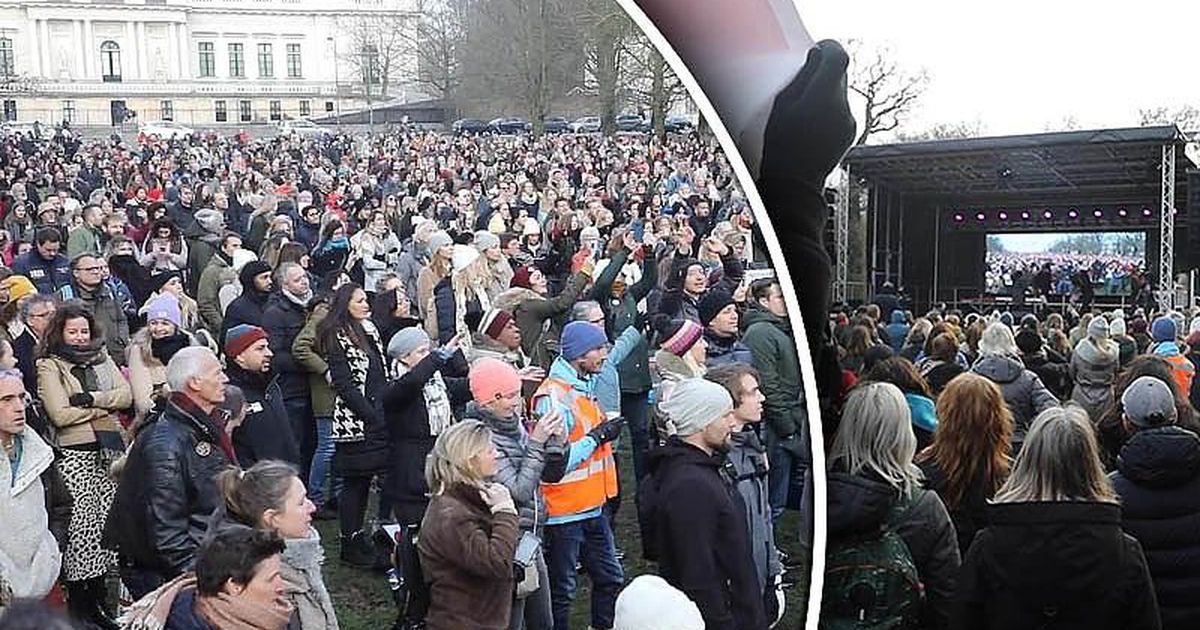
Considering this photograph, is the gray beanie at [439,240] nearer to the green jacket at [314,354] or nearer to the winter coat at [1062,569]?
the green jacket at [314,354]

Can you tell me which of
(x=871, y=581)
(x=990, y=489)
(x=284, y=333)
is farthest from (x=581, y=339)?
(x=990, y=489)

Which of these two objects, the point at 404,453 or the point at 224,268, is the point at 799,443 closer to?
the point at 404,453

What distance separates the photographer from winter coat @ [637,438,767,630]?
3.55 feet

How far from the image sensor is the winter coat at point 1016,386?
340cm

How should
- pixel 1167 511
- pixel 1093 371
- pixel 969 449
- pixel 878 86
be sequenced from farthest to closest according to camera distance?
pixel 1093 371, pixel 1167 511, pixel 969 449, pixel 878 86

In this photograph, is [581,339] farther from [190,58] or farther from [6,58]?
[6,58]

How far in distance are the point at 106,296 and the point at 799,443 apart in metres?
0.61

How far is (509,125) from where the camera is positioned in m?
1.12

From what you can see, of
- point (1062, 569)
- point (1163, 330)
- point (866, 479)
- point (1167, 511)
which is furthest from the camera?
point (1163, 330)

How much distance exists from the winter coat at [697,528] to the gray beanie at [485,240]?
231mm

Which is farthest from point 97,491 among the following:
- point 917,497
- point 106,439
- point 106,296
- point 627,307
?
point 917,497

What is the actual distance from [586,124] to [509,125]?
2.8 inches

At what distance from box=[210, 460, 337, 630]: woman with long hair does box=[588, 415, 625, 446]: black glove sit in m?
0.25

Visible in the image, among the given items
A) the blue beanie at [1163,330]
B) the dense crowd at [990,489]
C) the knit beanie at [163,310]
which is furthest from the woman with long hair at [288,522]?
the blue beanie at [1163,330]
